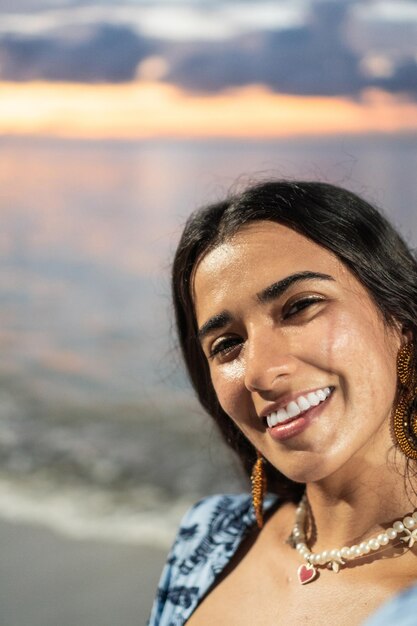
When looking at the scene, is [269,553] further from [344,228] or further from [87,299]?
[87,299]

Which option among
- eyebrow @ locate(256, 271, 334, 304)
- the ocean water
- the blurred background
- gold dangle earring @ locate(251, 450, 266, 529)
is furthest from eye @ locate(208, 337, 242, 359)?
the ocean water

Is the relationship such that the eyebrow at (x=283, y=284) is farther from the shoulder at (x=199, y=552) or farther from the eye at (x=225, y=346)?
the shoulder at (x=199, y=552)

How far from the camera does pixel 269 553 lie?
1.52 meters

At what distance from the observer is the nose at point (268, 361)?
1.21 meters

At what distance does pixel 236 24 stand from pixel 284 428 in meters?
1.50

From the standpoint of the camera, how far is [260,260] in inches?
50.1

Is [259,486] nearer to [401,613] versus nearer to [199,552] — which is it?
[199,552]

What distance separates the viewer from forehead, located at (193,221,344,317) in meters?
1.26

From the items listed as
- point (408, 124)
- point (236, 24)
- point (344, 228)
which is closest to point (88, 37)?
point (236, 24)

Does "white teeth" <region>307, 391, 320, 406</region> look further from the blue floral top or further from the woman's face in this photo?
the blue floral top

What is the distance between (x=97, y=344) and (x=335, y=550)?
4.83 feet

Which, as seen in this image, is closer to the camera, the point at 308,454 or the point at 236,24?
the point at 308,454

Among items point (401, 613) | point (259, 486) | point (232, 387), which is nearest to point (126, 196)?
point (259, 486)

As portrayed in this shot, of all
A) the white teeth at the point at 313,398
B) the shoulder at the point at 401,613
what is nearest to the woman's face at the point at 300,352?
the white teeth at the point at 313,398
